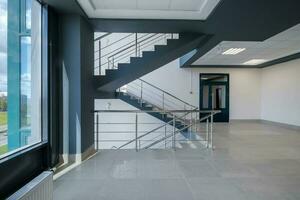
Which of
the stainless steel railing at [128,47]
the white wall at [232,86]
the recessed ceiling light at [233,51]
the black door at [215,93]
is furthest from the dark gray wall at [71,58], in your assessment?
the black door at [215,93]

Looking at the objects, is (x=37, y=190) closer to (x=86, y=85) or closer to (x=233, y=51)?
(x=86, y=85)

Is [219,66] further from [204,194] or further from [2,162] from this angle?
[2,162]

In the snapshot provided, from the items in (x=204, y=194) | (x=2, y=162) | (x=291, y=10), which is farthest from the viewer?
(x=291, y=10)

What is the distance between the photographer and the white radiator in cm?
174

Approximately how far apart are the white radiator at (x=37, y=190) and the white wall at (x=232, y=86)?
739 centimetres

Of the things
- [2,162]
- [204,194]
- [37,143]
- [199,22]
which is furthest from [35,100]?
[199,22]

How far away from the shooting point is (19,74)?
8.92 feet

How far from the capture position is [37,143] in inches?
117

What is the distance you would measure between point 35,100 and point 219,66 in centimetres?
804

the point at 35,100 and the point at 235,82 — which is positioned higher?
the point at 235,82

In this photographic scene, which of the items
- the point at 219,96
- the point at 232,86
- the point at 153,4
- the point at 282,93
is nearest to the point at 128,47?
the point at 153,4

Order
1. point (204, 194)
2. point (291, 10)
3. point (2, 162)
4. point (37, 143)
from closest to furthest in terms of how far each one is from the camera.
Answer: point (2, 162) < point (204, 194) < point (37, 143) < point (291, 10)

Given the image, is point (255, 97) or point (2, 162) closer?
point (2, 162)

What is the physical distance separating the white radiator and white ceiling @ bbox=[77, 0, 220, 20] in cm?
257
